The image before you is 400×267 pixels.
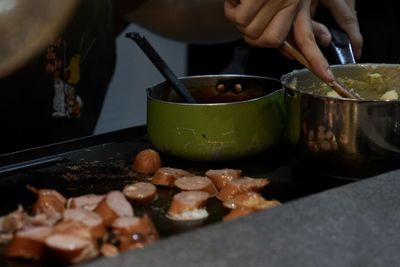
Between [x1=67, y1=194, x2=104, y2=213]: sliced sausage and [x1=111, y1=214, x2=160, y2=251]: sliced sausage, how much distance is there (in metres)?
0.10

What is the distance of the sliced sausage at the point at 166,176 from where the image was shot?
50.5 inches

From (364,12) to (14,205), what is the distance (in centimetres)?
151

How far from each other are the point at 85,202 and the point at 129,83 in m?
1.56

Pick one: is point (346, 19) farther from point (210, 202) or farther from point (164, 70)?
point (210, 202)

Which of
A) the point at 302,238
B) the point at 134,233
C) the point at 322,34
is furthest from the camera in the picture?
the point at 322,34

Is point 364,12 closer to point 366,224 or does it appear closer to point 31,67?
point 31,67

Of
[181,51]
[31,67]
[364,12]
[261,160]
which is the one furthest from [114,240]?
[181,51]

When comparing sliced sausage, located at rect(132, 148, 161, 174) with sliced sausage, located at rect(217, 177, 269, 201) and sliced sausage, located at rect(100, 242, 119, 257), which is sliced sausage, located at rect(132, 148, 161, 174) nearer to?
sliced sausage, located at rect(217, 177, 269, 201)

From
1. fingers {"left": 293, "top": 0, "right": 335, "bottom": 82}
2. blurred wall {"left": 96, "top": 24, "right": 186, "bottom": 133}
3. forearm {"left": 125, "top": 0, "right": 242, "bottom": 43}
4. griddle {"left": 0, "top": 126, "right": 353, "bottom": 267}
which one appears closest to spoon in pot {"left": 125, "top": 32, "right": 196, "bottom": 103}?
griddle {"left": 0, "top": 126, "right": 353, "bottom": 267}

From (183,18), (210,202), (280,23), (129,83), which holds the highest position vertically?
Result: (280,23)

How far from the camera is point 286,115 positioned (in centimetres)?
140

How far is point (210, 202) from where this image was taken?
48.1 inches

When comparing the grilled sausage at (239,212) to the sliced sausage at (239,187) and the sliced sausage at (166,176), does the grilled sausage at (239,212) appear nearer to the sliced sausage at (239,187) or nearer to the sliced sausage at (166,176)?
the sliced sausage at (239,187)

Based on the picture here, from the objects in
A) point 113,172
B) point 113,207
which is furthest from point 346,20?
point 113,207
